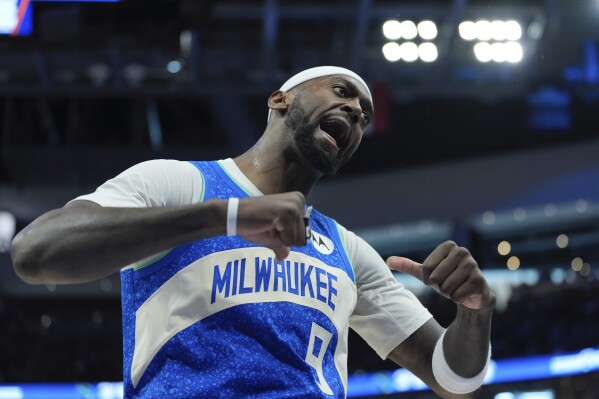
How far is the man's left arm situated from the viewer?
2125 millimetres

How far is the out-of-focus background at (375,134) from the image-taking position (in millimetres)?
10453

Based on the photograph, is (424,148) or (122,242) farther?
(424,148)

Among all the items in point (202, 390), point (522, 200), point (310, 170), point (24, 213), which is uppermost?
point (310, 170)

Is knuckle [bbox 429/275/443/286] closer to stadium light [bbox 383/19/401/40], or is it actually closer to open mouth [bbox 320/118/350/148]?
open mouth [bbox 320/118/350/148]

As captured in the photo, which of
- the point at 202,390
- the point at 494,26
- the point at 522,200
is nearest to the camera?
the point at 202,390

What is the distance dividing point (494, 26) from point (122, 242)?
31.9 ft

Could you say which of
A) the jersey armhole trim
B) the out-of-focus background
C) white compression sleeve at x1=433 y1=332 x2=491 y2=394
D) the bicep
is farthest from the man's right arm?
the out-of-focus background

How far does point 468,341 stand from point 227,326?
0.70 metres

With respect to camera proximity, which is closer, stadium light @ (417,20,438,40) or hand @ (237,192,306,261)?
hand @ (237,192,306,261)

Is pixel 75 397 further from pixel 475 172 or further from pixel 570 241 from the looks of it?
pixel 570 241

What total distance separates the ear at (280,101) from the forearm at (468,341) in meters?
0.82

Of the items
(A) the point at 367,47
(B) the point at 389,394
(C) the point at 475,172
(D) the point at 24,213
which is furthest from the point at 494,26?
(D) the point at 24,213

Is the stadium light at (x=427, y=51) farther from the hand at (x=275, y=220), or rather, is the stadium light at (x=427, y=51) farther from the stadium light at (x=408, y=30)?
the hand at (x=275, y=220)

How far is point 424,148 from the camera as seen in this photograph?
14.4 meters
